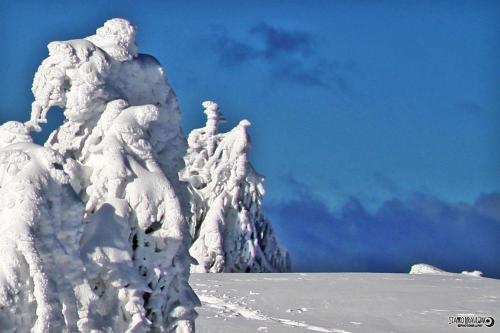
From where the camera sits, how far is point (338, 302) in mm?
17375

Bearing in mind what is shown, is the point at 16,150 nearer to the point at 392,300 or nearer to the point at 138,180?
the point at 138,180

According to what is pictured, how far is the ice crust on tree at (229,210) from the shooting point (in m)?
24.8

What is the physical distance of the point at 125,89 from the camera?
1064cm

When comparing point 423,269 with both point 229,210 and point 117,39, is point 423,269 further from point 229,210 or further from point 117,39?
point 117,39

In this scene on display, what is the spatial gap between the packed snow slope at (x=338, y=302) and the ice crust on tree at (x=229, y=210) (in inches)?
123

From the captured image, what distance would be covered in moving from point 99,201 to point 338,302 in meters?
8.67

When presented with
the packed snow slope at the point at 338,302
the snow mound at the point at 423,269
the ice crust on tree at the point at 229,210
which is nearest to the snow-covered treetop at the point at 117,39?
the packed snow slope at the point at 338,302

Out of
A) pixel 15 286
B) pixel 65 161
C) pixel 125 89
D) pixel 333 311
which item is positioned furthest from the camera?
pixel 333 311

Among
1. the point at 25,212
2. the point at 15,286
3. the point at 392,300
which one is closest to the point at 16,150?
the point at 25,212

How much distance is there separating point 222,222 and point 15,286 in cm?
1708

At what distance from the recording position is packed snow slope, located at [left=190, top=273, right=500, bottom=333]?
49.6 feet

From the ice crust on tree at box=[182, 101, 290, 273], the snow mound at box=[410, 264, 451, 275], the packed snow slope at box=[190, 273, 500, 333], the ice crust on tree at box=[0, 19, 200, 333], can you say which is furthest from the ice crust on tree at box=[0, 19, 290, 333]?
the snow mound at box=[410, 264, 451, 275]

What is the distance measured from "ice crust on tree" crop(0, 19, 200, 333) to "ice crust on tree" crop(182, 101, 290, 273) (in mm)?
13994

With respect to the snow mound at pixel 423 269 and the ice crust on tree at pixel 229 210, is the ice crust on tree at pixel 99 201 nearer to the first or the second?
the ice crust on tree at pixel 229 210
